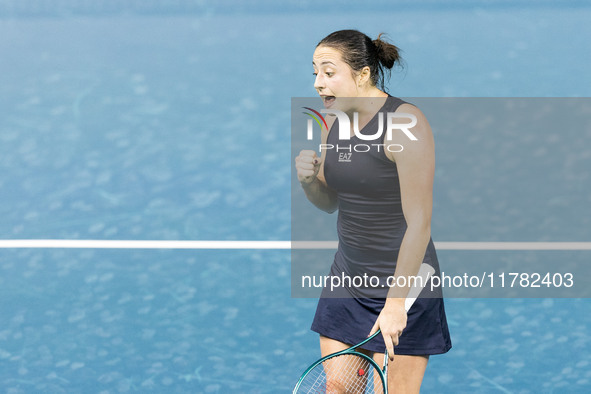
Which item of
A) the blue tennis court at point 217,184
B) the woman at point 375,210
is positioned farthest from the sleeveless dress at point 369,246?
the blue tennis court at point 217,184

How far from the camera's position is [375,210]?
2383 mm

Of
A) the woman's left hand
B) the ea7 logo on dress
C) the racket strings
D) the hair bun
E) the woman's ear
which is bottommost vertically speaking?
the racket strings

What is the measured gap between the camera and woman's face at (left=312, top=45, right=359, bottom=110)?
2.41m

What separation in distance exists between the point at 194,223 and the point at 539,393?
1774mm

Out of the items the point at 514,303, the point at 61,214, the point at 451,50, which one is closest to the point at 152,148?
the point at 61,214

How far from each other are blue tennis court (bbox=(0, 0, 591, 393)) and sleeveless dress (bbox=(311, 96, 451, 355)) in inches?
53.3

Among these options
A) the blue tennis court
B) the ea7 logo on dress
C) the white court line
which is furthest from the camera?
the white court line

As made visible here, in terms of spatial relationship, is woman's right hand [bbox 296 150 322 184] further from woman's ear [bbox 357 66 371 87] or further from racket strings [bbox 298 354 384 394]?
racket strings [bbox 298 354 384 394]

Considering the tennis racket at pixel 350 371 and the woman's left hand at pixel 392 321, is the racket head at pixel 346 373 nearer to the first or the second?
the tennis racket at pixel 350 371

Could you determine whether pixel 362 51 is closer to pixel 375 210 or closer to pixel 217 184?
pixel 375 210

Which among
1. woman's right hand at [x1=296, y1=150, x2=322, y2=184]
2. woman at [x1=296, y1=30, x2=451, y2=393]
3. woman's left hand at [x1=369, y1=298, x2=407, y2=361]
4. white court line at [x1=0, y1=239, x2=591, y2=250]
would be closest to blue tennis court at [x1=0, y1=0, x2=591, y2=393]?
white court line at [x1=0, y1=239, x2=591, y2=250]

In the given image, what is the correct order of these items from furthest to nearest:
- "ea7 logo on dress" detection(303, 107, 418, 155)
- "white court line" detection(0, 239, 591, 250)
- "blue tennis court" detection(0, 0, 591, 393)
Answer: "white court line" detection(0, 239, 591, 250), "blue tennis court" detection(0, 0, 591, 393), "ea7 logo on dress" detection(303, 107, 418, 155)

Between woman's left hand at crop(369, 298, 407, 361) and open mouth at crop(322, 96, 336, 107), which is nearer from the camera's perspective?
woman's left hand at crop(369, 298, 407, 361)

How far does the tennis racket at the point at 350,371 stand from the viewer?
234 cm
